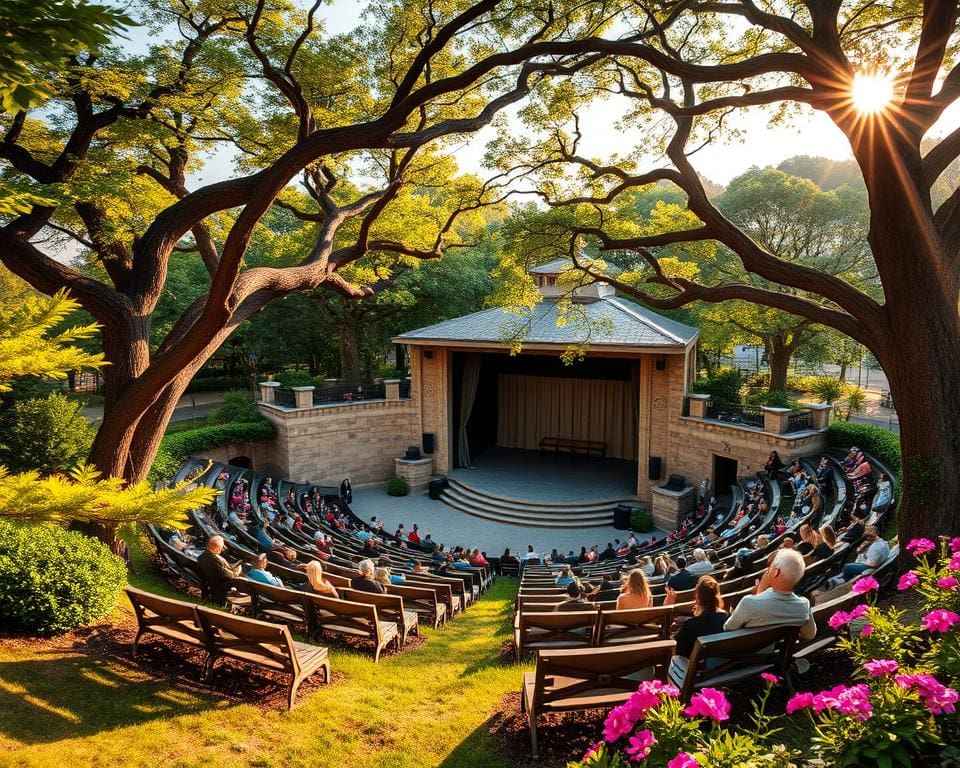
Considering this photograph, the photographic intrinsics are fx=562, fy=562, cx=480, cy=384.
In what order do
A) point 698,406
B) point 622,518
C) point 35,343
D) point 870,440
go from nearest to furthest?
point 35,343
point 870,440
point 622,518
point 698,406

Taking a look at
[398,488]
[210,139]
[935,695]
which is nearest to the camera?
[935,695]

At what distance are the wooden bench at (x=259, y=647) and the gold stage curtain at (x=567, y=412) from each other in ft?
64.5

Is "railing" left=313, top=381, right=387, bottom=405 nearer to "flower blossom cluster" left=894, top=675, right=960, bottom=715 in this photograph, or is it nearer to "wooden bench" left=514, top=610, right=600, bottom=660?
"wooden bench" left=514, top=610, right=600, bottom=660

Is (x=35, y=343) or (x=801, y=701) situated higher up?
(x=35, y=343)

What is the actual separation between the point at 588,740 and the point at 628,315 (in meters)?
18.4

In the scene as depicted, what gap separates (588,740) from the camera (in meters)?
4.52

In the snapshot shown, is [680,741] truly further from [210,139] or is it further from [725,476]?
[725,476]

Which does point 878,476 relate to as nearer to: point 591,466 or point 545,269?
point 591,466

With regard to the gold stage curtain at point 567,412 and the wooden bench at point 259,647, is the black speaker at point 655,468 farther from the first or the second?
the wooden bench at point 259,647

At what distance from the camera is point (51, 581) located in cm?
625

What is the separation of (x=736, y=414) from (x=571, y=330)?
6220 millimetres

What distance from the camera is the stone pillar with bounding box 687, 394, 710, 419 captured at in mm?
18891

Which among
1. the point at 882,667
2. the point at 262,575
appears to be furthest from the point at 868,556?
the point at 262,575

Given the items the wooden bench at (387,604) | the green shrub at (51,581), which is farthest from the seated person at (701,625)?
the green shrub at (51,581)
